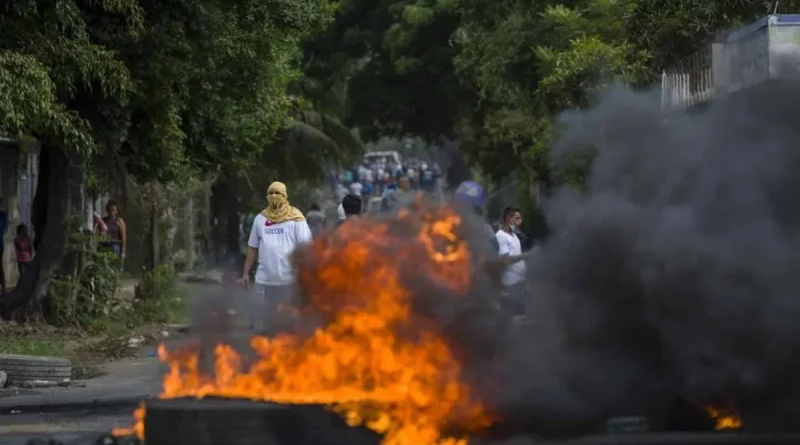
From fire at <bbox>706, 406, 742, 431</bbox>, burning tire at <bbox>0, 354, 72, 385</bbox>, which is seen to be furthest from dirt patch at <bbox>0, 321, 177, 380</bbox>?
fire at <bbox>706, 406, 742, 431</bbox>

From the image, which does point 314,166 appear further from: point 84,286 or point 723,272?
point 723,272

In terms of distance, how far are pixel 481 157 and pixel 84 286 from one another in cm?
2217

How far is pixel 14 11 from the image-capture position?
49.2 feet

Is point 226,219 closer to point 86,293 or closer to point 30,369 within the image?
point 86,293

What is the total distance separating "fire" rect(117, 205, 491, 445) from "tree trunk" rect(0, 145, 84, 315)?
10.2 m

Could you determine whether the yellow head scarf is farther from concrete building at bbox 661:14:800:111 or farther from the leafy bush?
the leafy bush

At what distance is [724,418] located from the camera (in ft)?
24.3

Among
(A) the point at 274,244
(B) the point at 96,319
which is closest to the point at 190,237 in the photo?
(B) the point at 96,319

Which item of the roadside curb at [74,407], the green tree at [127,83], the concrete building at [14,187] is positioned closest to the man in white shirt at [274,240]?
the roadside curb at [74,407]

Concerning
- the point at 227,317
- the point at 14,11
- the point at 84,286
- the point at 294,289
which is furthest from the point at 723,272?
the point at 84,286

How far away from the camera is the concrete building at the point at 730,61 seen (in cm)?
1405

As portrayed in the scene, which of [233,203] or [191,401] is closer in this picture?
[191,401]

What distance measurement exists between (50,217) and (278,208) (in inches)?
263

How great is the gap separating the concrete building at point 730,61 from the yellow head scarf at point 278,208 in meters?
3.34
